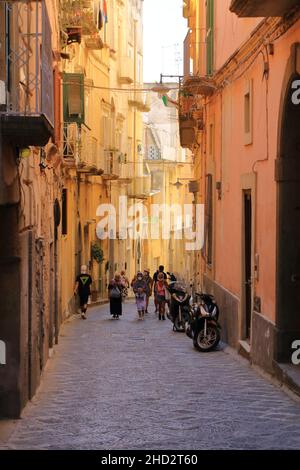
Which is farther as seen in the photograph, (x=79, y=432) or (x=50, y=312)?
(x=50, y=312)

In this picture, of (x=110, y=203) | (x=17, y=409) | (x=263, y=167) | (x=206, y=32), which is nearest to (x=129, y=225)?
(x=110, y=203)

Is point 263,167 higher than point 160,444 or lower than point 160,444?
higher

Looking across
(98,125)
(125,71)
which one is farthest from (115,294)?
(125,71)

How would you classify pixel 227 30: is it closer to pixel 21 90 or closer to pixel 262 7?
pixel 262 7

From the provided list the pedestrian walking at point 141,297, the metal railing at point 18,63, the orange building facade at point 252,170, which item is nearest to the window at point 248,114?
the orange building facade at point 252,170

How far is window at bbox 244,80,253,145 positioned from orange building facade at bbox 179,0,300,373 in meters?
0.02

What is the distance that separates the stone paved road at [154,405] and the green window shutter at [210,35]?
7131 millimetres

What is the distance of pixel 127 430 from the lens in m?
11.1

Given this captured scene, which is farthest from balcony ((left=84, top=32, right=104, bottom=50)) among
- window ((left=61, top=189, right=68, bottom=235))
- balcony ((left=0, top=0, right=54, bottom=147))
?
balcony ((left=0, top=0, right=54, bottom=147))

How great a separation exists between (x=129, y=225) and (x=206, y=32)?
2614cm

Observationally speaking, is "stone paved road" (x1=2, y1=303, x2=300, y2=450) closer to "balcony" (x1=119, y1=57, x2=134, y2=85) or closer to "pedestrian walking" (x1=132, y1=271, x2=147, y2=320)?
"pedestrian walking" (x1=132, y1=271, x2=147, y2=320)

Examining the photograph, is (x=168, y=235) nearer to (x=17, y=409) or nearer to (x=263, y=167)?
(x=263, y=167)

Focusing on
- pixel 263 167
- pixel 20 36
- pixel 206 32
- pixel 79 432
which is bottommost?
pixel 79 432

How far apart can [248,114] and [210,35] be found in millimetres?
6369
